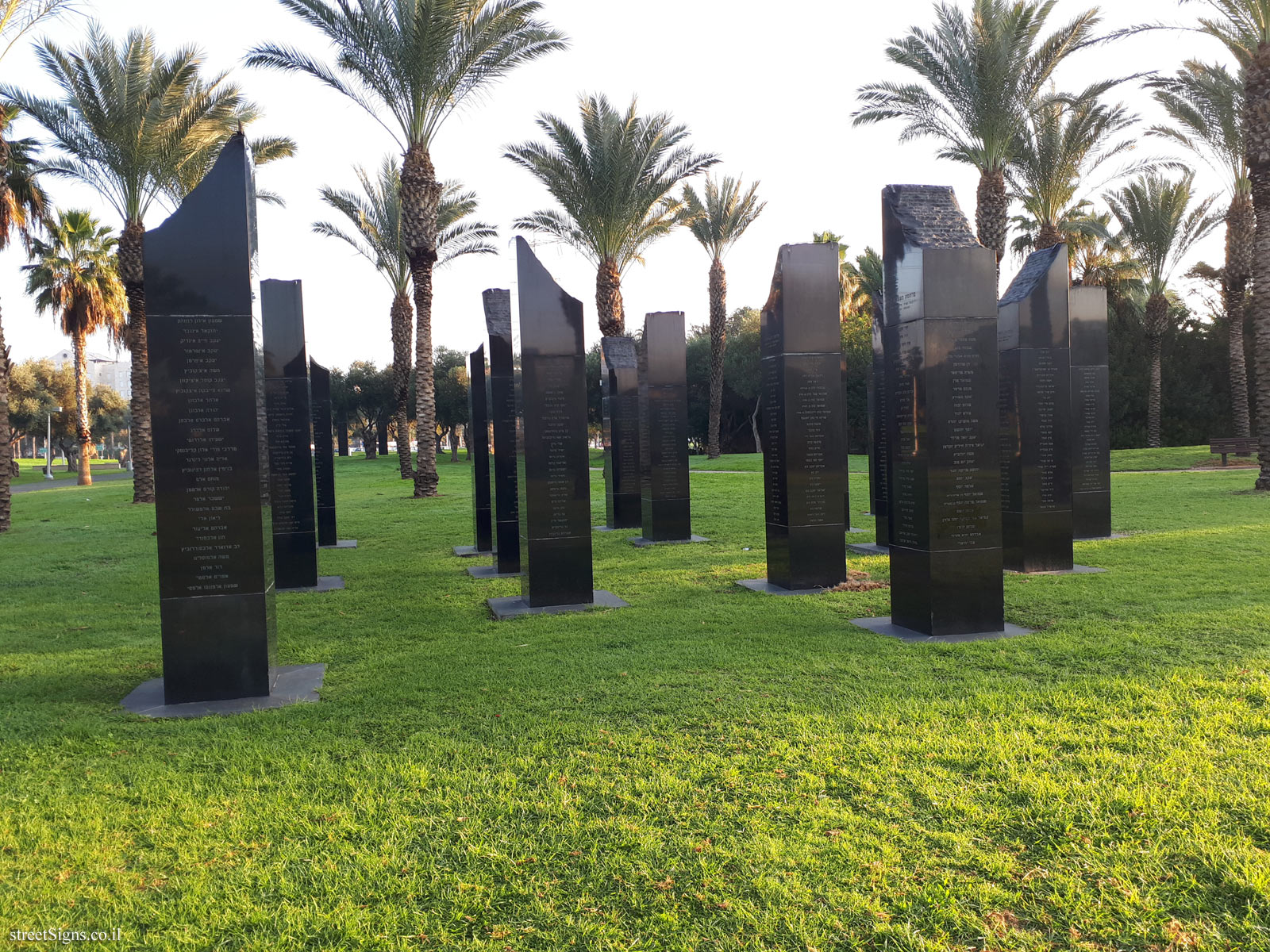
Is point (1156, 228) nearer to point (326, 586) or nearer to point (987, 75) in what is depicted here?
point (987, 75)

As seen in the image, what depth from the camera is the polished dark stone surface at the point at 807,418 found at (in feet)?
31.9

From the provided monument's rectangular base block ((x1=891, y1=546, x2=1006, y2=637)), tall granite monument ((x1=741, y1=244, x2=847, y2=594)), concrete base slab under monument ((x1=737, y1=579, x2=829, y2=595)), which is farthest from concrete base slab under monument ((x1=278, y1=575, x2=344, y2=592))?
monument's rectangular base block ((x1=891, y1=546, x2=1006, y2=637))

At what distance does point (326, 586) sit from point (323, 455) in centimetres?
395

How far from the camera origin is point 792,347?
9727 mm

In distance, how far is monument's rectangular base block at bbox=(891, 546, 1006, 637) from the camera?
7.24 meters

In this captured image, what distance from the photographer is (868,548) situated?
12742mm

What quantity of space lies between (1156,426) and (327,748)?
1388 inches

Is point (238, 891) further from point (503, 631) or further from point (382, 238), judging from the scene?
point (382, 238)

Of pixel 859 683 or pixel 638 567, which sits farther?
pixel 638 567

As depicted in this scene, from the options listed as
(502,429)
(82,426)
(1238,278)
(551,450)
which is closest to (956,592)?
(551,450)

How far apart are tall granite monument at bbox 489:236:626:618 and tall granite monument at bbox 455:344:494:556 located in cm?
331

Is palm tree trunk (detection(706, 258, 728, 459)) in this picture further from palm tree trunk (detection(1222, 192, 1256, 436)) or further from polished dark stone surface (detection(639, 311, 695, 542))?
polished dark stone surface (detection(639, 311, 695, 542))

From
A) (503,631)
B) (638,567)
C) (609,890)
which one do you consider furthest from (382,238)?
(609,890)

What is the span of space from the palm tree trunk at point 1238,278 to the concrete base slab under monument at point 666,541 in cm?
2143
